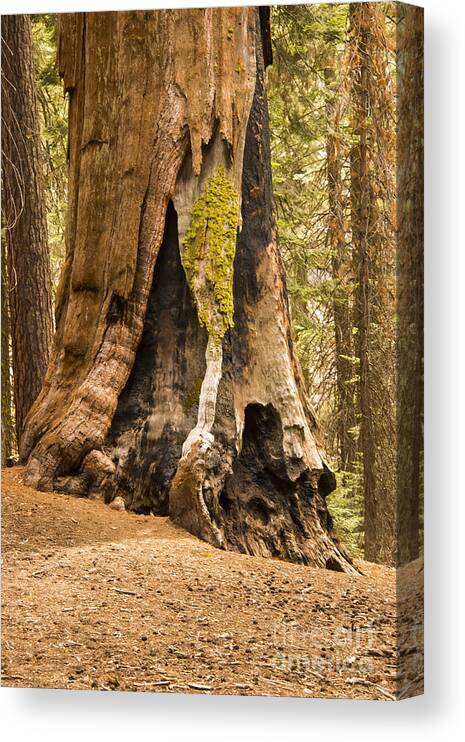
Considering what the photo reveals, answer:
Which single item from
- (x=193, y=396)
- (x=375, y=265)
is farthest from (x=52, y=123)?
(x=375, y=265)

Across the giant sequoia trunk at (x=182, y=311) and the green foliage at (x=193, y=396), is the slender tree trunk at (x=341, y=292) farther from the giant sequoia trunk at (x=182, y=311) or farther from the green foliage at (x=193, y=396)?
the green foliage at (x=193, y=396)

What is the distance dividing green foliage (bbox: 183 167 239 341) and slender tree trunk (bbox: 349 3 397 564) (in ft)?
2.06

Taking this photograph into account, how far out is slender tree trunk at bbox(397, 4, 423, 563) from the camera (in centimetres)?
500

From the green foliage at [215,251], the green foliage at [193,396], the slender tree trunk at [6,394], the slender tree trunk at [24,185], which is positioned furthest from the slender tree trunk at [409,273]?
the slender tree trunk at [6,394]

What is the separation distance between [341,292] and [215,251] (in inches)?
26.2

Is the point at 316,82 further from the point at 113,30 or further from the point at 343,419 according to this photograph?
the point at 343,419

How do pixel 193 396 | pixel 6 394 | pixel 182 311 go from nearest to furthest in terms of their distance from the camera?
pixel 193 396 < pixel 182 311 < pixel 6 394

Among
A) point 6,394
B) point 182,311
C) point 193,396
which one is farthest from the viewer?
point 6,394

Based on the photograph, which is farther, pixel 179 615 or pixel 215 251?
pixel 215 251

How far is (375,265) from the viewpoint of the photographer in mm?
5047

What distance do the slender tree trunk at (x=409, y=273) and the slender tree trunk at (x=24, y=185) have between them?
179cm

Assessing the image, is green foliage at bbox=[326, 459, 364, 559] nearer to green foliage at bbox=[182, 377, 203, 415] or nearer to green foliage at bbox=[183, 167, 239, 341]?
green foliage at bbox=[182, 377, 203, 415]

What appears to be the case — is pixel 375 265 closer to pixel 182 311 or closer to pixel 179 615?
pixel 182 311

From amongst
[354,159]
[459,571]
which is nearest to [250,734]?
[459,571]
